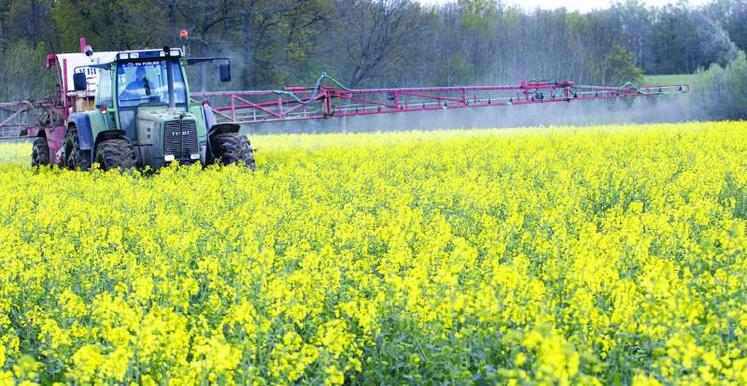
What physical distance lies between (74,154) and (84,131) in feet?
1.98

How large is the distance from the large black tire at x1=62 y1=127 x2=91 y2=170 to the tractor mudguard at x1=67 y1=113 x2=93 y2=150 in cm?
23

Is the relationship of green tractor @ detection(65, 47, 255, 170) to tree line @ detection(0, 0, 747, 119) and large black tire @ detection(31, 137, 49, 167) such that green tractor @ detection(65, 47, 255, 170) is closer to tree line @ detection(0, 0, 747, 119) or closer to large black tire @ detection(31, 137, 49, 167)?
large black tire @ detection(31, 137, 49, 167)

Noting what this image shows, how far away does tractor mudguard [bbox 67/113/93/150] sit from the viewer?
52.7 feet

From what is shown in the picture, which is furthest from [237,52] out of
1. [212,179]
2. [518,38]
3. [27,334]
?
[27,334]

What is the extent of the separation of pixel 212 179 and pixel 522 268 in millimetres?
8096

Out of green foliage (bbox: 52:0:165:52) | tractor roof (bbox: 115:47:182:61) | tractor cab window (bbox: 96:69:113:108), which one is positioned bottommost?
tractor cab window (bbox: 96:69:113:108)

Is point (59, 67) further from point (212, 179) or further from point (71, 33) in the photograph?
point (71, 33)

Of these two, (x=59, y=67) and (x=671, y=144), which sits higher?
(x=59, y=67)

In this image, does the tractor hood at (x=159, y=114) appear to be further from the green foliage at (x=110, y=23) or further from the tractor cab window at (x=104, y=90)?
the green foliage at (x=110, y=23)

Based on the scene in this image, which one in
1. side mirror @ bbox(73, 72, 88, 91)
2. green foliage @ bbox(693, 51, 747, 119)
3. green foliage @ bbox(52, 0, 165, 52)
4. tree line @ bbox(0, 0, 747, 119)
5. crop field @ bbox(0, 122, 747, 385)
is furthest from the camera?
tree line @ bbox(0, 0, 747, 119)

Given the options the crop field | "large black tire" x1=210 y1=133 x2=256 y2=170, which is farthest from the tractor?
the crop field

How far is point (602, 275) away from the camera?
19.9ft

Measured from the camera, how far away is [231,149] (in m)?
16.6

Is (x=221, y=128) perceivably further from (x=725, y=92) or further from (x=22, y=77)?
(x=22, y=77)
